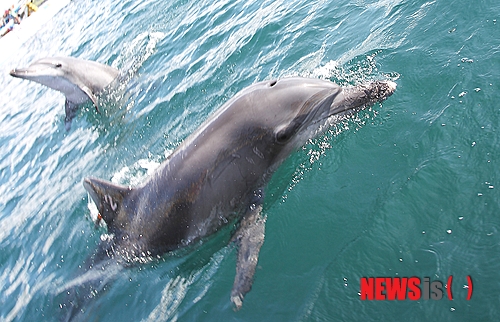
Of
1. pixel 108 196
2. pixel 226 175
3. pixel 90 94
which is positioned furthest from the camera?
pixel 90 94

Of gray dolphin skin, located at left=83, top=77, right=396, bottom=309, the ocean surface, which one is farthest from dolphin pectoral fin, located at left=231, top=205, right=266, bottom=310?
the ocean surface

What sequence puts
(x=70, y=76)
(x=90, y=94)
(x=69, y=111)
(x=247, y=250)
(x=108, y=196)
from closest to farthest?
(x=247, y=250)
(x=108, y=196)
(x=90, y=94)
(x=70, y=76)
(x=69, y=111)

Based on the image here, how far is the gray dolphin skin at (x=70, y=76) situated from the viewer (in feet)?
42.6

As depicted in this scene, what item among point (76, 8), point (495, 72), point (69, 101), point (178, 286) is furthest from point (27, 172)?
point (76, 8)

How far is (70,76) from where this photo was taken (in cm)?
1302

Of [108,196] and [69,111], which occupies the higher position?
[108,196]

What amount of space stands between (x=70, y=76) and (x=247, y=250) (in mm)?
9737

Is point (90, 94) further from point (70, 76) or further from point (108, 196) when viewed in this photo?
point (108, 196)

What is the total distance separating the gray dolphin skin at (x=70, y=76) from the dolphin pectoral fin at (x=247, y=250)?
8285 millimetres

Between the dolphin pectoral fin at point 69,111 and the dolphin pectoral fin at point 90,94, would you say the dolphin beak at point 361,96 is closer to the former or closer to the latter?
the dolphin pectoral fin at point 90,94

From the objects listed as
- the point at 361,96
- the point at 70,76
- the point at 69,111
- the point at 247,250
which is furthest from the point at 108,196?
the point at 69,111

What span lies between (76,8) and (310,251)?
31014 mm

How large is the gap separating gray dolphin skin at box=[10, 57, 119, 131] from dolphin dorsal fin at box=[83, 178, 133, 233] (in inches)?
279

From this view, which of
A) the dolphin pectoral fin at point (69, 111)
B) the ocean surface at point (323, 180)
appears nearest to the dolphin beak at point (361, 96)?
the ocean surface at point (323, 180)
